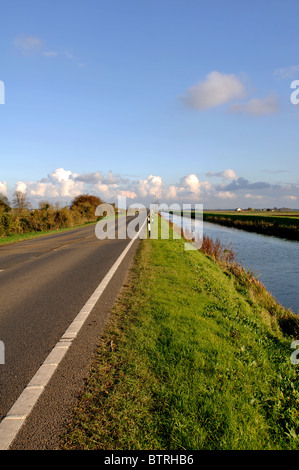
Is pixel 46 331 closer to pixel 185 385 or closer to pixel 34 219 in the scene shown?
pixel 185 385

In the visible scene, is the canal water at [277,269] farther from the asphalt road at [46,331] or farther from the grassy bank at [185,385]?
the asphalt road at [46,331]

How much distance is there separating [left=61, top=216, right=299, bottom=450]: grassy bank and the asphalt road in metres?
0.19

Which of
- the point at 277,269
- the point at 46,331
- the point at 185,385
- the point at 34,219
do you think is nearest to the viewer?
the point at 185,385

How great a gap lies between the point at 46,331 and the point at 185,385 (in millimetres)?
2520

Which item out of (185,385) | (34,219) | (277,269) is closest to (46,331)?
(185,385)

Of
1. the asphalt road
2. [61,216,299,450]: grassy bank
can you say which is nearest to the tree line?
the asphalt road

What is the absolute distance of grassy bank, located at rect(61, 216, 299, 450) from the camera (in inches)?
100

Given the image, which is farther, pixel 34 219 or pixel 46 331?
pixel 34 219

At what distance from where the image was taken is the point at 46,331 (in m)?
4.72

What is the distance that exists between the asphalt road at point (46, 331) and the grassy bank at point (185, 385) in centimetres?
19

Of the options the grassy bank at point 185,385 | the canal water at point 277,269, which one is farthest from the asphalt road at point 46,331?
the canal water at point 277,269

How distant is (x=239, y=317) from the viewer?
609 centimetres

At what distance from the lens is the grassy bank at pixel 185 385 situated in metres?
2.54
